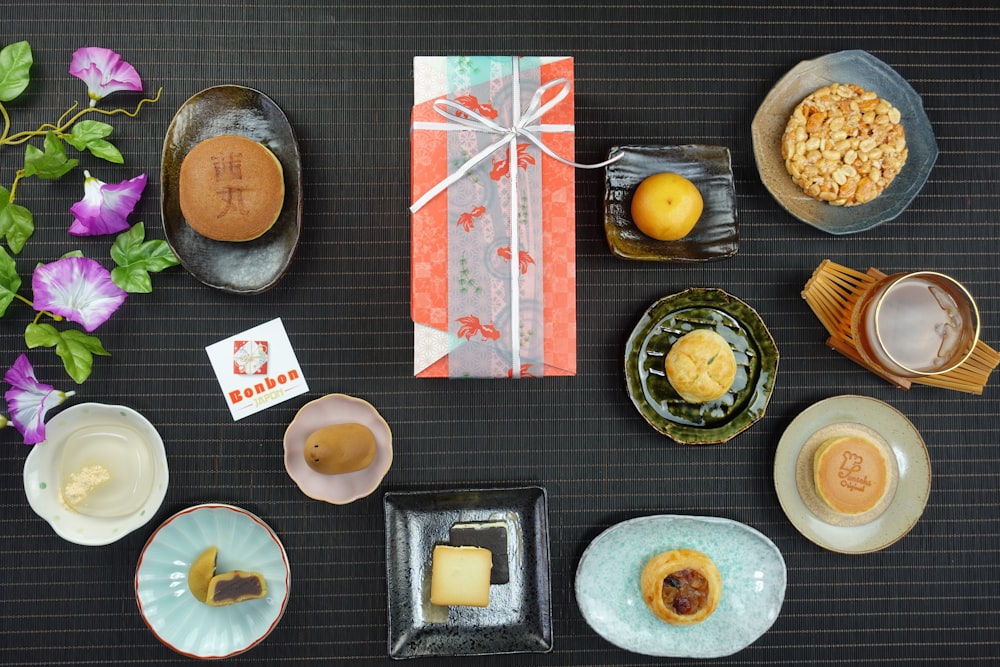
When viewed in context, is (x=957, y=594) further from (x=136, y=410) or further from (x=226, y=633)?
(x=136, y=410)

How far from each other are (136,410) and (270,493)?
0.90ft

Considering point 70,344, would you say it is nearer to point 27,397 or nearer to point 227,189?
point 27,397

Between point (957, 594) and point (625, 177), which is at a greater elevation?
point (625, 177)

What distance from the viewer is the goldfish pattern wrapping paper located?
1037 millimetres

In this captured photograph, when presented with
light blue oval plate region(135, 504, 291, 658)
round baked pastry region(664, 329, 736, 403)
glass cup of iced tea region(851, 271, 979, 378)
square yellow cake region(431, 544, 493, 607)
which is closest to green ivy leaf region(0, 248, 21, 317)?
light blue oval plate region(135, 504, 291, 658)

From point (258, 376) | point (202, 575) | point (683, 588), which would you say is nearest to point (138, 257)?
point (258, 376)

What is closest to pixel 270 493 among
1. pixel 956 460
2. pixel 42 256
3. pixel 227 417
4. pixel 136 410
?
pixel 227 417

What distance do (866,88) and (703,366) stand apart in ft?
1.94

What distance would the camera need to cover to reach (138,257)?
113 cm

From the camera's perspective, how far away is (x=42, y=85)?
119 centimetres

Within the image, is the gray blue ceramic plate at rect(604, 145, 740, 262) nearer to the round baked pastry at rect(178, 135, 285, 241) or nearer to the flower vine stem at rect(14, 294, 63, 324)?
the round baked pastry at rect(178, 135, 285, 241)

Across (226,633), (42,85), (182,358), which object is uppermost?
(42,85)

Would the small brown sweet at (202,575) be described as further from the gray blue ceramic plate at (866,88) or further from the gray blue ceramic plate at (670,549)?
the gray blue ceramic plate at (866,88)

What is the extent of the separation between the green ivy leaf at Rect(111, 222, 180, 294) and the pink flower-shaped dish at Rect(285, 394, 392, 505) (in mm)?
342
